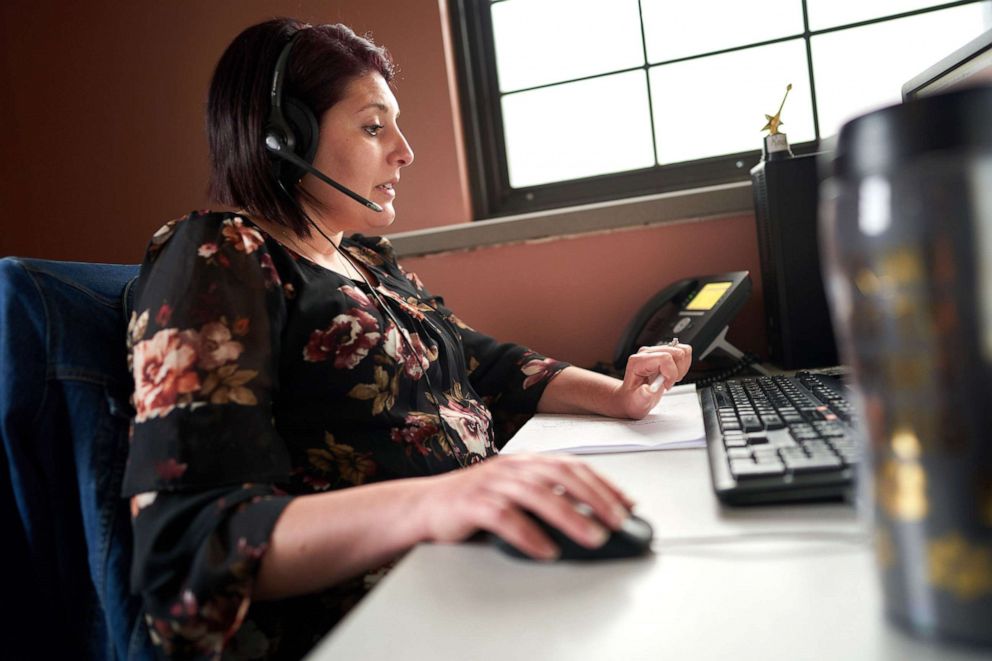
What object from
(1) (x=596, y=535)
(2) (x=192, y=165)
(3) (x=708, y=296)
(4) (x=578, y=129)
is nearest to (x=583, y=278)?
(3) (x=708, y=296)

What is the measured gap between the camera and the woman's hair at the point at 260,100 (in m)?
1.08

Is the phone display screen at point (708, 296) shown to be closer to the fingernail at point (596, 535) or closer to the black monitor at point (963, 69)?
the black monitor at point (963, 69)

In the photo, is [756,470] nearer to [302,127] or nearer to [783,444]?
[783,444]

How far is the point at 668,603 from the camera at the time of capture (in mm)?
423

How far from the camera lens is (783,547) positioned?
0.48 m

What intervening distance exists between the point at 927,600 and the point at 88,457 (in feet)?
2.35

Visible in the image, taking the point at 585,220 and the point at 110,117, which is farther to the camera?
the point at 110,117

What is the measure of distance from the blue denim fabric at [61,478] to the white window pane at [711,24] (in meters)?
1.49

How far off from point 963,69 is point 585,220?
0.76 meters

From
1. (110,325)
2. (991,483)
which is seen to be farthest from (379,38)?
(991,483)

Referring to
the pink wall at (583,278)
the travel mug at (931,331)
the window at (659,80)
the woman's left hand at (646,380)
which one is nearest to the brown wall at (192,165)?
the pink wall at (583,278)

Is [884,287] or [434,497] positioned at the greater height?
[884,287]

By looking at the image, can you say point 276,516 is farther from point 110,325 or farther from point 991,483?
point 991,483

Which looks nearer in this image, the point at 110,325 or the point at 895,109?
the point at 895,109
